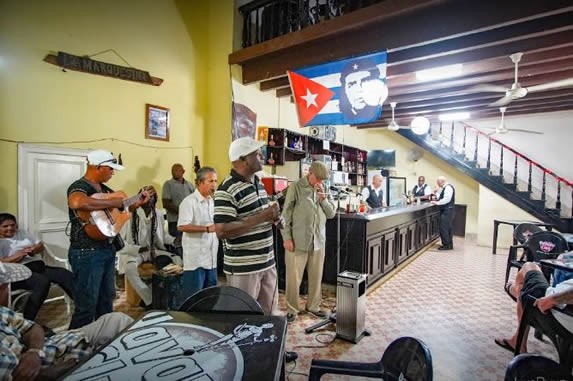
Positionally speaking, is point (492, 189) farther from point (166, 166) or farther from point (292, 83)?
point (166, 166)

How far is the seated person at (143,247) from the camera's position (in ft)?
10.8

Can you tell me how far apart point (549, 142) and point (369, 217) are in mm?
6420

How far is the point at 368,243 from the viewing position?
3666 millimetres

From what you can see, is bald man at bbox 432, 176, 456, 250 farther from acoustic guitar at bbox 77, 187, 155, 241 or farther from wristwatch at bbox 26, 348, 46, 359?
wristwatch at bbox 26, 348, 46, 359

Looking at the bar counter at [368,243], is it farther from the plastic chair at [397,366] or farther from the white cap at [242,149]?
the plastic chair at [397,366]

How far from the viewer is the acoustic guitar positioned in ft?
7.45

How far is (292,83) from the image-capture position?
3619 mm

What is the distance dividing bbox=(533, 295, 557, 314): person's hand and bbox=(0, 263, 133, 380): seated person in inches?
96.5

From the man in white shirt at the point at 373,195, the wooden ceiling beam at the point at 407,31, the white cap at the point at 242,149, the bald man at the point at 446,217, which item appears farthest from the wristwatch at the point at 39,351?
the bald man at the point at 446,217

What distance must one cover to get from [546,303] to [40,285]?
3.89 m

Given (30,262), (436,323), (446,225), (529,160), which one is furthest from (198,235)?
(529,160)

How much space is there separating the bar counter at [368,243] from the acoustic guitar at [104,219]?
2.04m

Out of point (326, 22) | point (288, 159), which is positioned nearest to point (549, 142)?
point (288, 159)

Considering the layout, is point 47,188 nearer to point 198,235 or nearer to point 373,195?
point 198,235
